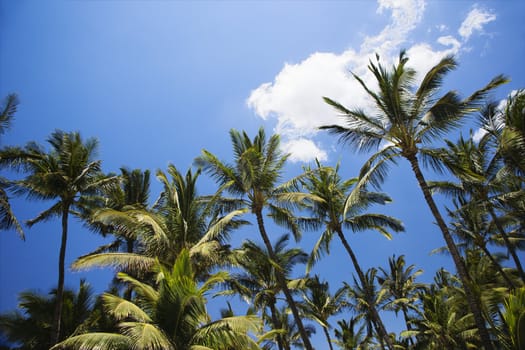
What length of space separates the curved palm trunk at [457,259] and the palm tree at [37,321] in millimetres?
13950

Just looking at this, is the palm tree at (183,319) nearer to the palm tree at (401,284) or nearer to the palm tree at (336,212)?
the palm tree at (336,212)

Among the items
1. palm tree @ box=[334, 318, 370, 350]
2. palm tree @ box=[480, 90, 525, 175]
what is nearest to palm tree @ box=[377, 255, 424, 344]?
palm tree @ box=[334, 318, 370, 350]

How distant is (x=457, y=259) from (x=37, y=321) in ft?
51.0

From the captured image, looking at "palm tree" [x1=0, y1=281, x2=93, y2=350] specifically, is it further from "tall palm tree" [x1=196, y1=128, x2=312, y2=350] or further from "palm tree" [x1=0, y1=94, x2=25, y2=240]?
"tall palm tree" [x1=196, y1=128, x2=312, y2=350]

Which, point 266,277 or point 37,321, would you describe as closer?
point 37,321

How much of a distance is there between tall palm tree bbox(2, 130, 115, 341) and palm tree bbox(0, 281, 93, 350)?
159 cm

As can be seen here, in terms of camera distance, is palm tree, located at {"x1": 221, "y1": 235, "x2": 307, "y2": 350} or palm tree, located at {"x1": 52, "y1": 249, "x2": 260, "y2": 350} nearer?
palm tree, located at {"x1": 52, "y1": 249, "x2": 260, "y2": 350}

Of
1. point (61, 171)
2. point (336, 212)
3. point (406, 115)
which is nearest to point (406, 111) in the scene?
point (406, 115)

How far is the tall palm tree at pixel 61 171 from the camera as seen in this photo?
1222 centimetres

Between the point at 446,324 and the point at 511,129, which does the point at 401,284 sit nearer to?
the point at 446,324

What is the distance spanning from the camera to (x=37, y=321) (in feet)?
41.1

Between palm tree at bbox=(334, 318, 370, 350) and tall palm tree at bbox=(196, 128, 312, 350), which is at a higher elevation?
tall palm tree at bbox=(196, 128, 312, 350)

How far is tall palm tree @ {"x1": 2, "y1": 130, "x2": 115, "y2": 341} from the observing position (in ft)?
40.1

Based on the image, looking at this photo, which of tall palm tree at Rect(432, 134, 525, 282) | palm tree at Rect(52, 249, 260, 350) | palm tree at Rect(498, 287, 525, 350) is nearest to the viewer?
palm tree at Rect(52, 249, 260, 350)
